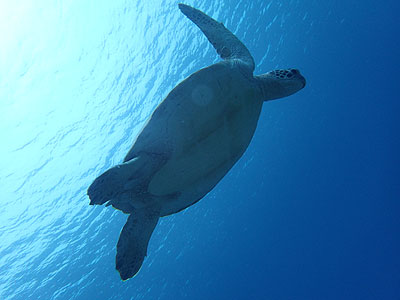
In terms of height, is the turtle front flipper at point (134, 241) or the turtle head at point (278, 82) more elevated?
the turtle head at point (278, 82)

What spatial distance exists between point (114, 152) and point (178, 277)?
62.0 ft

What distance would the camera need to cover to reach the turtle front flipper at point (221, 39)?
472 centimetres

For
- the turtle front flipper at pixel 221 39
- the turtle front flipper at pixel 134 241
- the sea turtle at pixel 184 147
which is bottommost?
the turtle front flipper at pixel 134 241

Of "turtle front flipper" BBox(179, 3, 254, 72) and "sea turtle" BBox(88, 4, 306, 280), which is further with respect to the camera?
"turtle front flipper" BBox(179, 3, 254, 72)

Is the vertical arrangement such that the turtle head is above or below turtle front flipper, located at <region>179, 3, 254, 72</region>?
below


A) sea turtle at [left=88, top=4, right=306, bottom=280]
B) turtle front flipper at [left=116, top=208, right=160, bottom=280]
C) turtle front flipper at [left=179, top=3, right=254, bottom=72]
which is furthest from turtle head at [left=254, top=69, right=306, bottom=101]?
turtle front flipper at [left=116, top=208, right=160, bottom=280]

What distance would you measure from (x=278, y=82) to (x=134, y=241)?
11.4 feet

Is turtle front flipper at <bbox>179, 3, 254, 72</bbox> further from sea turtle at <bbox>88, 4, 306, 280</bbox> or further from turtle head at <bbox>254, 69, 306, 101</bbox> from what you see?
turtle head at <bbox>254, 69, 306, 101</bbox>

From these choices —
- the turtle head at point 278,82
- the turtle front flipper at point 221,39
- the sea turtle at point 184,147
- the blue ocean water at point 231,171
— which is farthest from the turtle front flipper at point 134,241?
the blue ocean water at point 231,171

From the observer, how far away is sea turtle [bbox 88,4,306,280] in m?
3.52

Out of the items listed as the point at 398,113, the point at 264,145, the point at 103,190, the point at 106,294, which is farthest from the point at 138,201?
the point at 398,113

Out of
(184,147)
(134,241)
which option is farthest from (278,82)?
(134,241)

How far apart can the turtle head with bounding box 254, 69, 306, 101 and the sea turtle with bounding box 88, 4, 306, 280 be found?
0.02m

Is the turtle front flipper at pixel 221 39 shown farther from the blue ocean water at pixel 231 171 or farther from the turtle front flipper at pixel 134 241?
the blue ocean water at pixel 231 171
